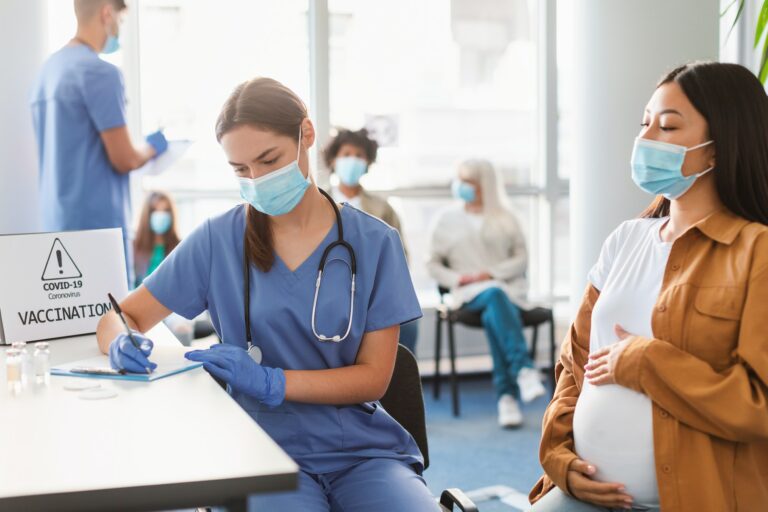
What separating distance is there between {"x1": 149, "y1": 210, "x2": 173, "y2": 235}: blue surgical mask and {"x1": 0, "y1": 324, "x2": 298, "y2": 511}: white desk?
2.60 m

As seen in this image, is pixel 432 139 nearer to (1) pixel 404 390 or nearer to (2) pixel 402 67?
(2) pixel 402 67

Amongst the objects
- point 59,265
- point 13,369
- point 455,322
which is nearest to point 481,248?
point 455,322

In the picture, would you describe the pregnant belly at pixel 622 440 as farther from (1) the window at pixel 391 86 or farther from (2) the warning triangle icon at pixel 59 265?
(1) the window at pixel 391 86

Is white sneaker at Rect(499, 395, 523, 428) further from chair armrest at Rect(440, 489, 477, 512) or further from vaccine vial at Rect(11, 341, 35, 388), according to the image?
vaccine vial at Rect(11, 341, 35, 388)

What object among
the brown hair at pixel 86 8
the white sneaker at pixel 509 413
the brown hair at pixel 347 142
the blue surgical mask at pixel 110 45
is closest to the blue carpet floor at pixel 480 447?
the white sneaker at pixel 509 413

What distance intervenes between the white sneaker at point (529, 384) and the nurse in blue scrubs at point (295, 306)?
2.54 m

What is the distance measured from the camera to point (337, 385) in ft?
5.15

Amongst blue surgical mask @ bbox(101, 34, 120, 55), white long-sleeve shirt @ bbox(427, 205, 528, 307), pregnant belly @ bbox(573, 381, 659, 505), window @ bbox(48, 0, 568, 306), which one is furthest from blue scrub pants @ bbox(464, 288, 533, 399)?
pregnant belly @ bbox(573, 381, 659, 505)

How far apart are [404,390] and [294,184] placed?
47 centimetres

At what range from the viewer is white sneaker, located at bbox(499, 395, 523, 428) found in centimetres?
393

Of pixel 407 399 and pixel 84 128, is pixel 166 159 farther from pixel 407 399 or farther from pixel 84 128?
pixel 407 399

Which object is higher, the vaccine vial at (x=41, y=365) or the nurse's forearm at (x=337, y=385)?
the vaccine vial at (x=41, y=365)

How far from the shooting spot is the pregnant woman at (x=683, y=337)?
1.42m

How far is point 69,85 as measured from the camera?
283cm
